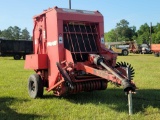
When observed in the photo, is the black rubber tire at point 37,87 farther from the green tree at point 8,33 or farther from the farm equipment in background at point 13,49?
the green tree at point 8,33

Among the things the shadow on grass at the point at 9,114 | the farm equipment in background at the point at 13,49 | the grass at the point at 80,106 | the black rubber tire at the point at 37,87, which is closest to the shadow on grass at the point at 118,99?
the grass at the point at 80,106

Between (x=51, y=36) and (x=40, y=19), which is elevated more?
(x=40, y=19)

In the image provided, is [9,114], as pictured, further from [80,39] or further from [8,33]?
[8,33]

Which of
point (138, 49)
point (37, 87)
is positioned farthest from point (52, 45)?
point (138, 49)

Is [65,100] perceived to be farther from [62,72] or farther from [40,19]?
[40,19]

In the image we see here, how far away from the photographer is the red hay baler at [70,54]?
7.79 m

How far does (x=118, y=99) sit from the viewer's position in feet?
27.6

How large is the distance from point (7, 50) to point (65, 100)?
2881 cm

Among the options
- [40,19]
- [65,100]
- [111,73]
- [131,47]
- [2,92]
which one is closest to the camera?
[111,73]

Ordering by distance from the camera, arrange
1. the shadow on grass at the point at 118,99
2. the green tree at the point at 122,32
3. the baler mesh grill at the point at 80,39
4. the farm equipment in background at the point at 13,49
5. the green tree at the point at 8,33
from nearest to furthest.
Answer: the shadow on grass at the point at 118,99
the baler mesh grill at the point at 80,39
the farm equipment in background at the point at 13,49
the green tree at the point at 122,32
the green tree at the point at 8,33

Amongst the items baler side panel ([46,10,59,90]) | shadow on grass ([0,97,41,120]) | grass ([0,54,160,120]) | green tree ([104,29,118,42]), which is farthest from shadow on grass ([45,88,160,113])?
green tree ([104,29,118,42])

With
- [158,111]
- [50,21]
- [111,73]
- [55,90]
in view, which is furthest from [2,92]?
[158,111]

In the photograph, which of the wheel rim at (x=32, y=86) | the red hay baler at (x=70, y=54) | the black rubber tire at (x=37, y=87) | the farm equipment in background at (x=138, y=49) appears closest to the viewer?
the red hay baler at (x=70, y=54)

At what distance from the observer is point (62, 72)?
24.9ft
